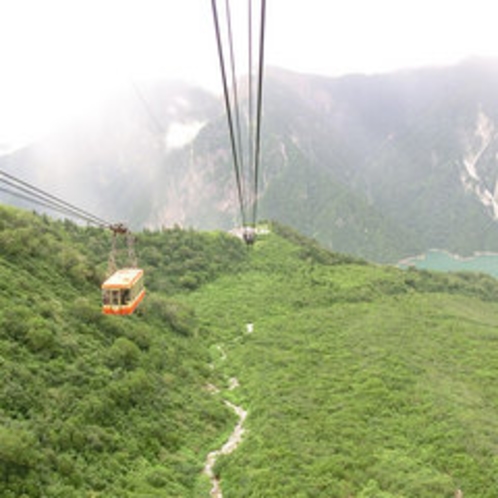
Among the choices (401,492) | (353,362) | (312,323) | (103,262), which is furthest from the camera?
(103,262)

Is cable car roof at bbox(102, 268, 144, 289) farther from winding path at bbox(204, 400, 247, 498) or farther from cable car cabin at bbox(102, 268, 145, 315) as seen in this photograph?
winding path at bbox(204, 400, 247, 498)

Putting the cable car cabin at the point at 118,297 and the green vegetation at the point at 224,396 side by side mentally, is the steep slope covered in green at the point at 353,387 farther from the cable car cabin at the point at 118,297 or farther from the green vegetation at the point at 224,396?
the cable car cabin at the point at 118,297

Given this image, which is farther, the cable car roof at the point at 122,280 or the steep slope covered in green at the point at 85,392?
the cable car roof at the point at 122,280

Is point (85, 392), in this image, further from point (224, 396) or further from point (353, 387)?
point (353, 387)

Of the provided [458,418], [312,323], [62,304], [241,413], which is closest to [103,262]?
[312,323]

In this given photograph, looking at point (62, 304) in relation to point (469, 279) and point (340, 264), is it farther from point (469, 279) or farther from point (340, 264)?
point (469, 279)

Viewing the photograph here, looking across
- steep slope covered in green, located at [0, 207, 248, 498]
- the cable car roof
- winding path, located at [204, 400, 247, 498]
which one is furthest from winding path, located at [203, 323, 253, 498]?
the cable car roof

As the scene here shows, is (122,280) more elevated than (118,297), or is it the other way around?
Result: (122,280)

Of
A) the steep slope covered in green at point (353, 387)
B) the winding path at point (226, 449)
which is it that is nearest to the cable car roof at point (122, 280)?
the winding path at point (226, 449)

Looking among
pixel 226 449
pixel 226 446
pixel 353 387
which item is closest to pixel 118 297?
pixel 226 449
